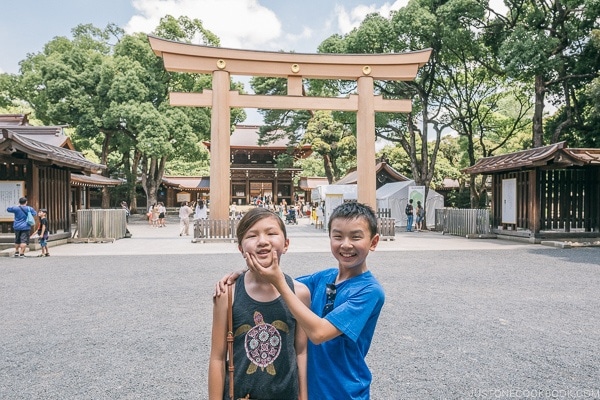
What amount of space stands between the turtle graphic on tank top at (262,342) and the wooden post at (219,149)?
41.4 feet

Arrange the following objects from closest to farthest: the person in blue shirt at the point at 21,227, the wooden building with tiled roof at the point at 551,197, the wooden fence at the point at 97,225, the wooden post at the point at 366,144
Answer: the person in blue shirt at the point at 21,227 < the wooden building with tiled roof at the point at 551,197 < the wooden fence at the point at 97,225 < the wooden post at the point at 366,144

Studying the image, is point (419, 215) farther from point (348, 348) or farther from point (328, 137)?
point (348, 348)

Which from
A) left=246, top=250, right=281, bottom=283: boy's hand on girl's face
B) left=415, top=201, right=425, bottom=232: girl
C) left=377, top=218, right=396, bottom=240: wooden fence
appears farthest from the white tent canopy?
left=246, top=250, right=281, bottom=283: boy's hand on girl's face

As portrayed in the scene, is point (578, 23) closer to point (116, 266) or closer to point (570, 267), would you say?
point (570, 267)

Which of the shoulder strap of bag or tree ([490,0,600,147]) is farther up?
tree ([490,0,600,147])

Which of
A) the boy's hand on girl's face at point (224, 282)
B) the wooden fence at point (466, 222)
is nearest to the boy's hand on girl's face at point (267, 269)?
the boy's hand on girl's face at point (224, 282)

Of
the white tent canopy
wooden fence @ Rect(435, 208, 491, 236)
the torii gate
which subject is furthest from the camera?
the white tent canopy

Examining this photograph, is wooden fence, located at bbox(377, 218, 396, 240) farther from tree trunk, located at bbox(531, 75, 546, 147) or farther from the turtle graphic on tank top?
the turtle graphic on tank top

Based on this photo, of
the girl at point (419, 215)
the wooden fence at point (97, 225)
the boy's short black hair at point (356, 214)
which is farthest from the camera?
the girl at point (419, 215)

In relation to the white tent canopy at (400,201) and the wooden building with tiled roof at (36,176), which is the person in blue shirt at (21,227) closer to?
the wooden building with tiled roof at (36,176)

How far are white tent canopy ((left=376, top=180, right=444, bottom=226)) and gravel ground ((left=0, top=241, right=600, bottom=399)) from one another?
13.7 m

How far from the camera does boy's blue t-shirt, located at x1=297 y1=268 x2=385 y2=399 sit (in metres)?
1.50

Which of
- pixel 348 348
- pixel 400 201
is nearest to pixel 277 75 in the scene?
pixel 400 201

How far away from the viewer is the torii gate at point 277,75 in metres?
13.9
